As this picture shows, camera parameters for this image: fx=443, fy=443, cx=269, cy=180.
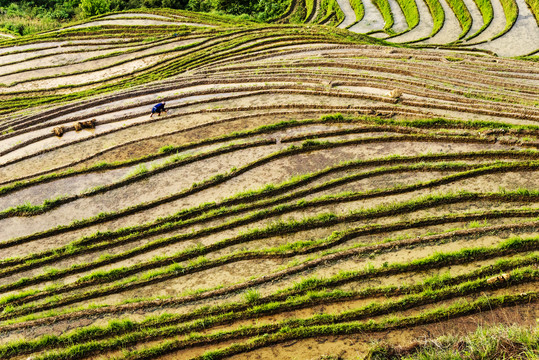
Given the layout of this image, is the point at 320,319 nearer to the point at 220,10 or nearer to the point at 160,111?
the point at 160,111

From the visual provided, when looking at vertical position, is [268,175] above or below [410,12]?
below

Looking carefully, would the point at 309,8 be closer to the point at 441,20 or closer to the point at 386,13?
the point at 386,13

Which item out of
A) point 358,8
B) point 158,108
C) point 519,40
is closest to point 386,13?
point 358,8

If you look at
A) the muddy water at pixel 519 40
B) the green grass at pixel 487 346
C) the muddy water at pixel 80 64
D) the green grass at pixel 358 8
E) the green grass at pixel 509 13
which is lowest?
the green grass at pixel 487 346

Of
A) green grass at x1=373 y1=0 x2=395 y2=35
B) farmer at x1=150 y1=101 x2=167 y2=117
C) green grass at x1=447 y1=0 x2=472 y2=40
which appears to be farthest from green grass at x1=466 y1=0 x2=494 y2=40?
farmer at x1=150 y1=101 x2=167 y2=117

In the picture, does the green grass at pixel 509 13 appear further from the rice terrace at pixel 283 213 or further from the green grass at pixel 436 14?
the rice terrace at pixel 283 213

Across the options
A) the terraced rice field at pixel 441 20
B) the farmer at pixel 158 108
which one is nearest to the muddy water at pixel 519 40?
the terraced rice field at pixel 441 20

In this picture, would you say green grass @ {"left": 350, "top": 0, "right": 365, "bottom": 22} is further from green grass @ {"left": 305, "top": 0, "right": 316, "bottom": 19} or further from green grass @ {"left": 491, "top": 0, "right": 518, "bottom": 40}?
green grass @ {"left": 491, "top": 0, "right": 518, "bottom": 40}

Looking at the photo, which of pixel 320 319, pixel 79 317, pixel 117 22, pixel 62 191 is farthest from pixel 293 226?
pixel 117 22
